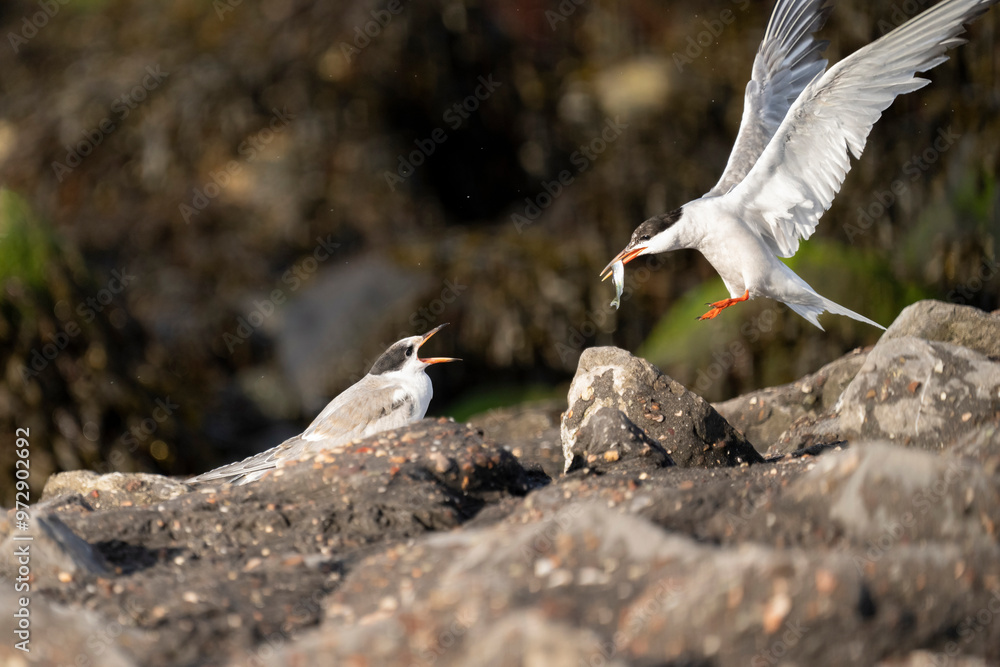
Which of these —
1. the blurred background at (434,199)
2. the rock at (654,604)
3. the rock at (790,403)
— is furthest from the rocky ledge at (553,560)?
the blurred background at (434,199)

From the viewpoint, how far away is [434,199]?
9414 millimetres

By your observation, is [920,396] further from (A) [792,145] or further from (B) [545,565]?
(B) [545,565]

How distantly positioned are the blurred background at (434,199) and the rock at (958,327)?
3020 millimetres

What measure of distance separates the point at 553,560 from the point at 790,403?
3.08 m

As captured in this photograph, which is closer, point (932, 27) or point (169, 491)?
point (932, 27)

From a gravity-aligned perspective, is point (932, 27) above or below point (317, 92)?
below

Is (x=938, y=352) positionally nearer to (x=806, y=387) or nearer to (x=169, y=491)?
(x=806, y=387)

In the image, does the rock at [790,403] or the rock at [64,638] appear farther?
the rock at [790,403]

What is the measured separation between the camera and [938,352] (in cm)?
362

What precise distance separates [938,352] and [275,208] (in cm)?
677

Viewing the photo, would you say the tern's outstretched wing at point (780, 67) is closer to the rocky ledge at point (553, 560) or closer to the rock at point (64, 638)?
the rocky ledge at point (553, 560)

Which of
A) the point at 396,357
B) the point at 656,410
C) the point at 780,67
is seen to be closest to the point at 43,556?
the point at 656,410

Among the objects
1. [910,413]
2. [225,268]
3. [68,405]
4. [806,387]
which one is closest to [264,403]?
[225,268]

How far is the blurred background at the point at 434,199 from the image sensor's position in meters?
7.65
